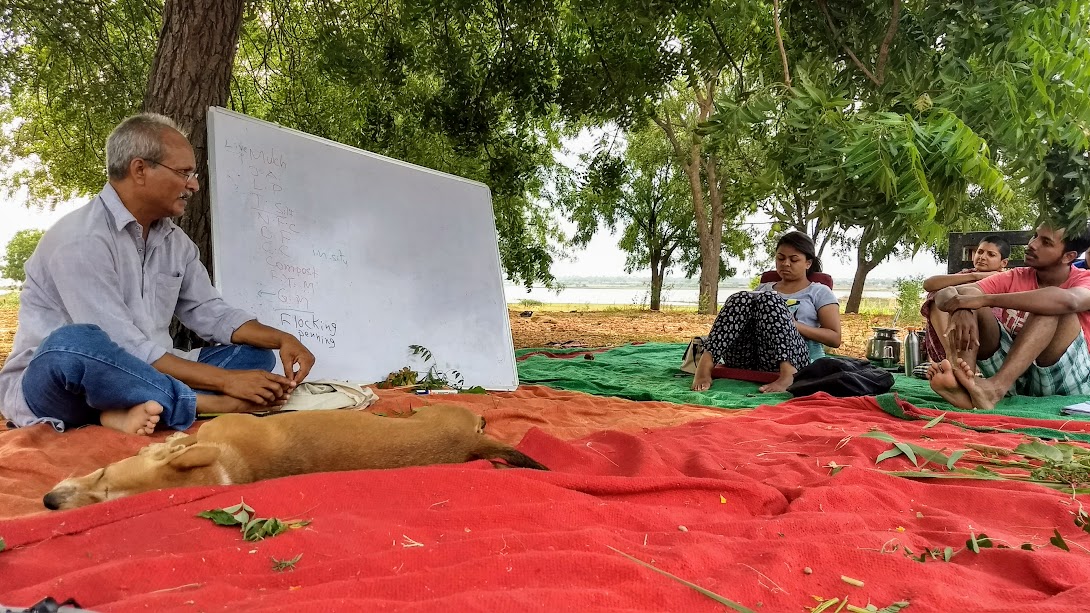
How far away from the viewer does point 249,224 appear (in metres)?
4.50

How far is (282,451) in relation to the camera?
258cm

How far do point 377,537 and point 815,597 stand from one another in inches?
44.7

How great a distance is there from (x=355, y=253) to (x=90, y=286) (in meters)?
2.05

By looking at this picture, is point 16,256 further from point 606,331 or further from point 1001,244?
point 1001,244

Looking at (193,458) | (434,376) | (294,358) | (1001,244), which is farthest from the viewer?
(1001,244)

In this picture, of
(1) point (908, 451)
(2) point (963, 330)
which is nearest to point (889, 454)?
(1) point (908, 451)

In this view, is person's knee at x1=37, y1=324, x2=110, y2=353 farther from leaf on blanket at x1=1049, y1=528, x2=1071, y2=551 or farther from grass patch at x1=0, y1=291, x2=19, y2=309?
grass patch at x1=0, y1=291, x2=19, y2=309

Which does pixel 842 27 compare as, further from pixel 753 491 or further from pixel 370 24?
pixel 370 24

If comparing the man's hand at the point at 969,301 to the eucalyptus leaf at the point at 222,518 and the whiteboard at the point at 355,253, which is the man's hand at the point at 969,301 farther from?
the eucalyptus leaf at the point at 222,518

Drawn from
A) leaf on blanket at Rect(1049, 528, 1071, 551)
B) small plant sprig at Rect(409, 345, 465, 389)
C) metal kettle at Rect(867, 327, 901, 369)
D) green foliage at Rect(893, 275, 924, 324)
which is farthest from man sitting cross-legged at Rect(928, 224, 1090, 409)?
green foliage at Rect(893, 275, 924, 324)

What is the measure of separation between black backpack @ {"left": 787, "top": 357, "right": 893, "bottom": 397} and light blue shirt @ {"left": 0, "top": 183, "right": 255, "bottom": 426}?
4123mm

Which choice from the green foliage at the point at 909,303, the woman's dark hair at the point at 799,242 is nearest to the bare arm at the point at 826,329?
the woman's dark hair at the point at 799,242

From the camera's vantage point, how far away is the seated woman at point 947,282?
543 cm

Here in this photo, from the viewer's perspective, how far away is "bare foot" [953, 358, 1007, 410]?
4.56 meters
